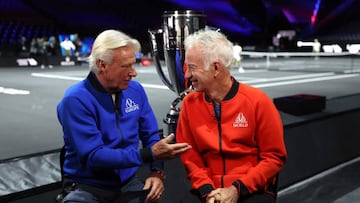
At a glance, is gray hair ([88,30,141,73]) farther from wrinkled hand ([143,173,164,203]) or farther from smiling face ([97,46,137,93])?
wrinkled hand ([143,173,164,203])

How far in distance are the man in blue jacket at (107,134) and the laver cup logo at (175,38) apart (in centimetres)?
115

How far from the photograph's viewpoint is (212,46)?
189 cm

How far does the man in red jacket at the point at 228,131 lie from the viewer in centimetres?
190

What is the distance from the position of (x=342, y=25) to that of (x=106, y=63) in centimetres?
3637

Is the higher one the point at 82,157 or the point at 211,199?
the point at 82,157

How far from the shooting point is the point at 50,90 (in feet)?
26.3

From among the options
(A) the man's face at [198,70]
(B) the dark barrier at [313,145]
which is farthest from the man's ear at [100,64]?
(B) the dark barrier at [313,145]

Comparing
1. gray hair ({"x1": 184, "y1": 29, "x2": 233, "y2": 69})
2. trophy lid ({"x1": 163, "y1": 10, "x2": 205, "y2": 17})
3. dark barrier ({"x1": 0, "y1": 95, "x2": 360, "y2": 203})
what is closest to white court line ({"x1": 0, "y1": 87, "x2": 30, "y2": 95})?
dark barrier ({"x1": 0, "y1": 95, "x2": 360, "y2": 203})

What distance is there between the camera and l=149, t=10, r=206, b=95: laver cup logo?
304 centimetres

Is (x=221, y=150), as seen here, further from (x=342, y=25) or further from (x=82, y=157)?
(x=342, y=25)

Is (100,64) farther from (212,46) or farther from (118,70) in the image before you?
(212,46)

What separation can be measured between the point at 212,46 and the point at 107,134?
0.61 metres

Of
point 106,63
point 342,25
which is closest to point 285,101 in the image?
point 106,63

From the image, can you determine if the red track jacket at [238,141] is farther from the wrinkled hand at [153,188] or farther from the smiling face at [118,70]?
the smiling face at [118,70]
